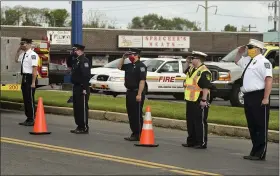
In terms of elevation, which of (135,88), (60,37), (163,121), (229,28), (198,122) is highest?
(229,28)

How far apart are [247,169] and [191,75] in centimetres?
247

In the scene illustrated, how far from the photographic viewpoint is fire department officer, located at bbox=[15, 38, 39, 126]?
12.1 m

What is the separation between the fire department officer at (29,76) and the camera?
1206cm

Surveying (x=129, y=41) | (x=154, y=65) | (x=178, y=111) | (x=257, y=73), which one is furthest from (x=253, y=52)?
(x=129, y=41)

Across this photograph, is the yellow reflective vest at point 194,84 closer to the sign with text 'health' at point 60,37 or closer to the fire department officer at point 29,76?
the fire department officer at point 29,76

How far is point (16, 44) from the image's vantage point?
571 inches

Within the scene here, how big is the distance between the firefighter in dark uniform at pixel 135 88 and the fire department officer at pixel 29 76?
2596 mm

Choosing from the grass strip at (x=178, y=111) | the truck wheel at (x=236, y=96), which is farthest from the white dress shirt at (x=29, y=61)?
the truck wheel at (x=236, y=96)

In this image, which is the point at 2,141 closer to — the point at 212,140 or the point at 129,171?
the point at 129,171

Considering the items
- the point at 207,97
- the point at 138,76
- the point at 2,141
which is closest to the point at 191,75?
the point at 207,97

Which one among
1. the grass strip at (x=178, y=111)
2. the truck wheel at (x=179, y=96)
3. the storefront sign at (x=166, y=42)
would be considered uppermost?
the storefront sign at (x=166, y=42)

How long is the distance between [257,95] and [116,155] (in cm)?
247

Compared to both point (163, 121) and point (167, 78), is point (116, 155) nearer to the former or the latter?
point (163, 121)

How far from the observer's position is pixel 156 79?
1997 centimetres
